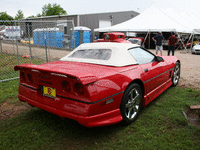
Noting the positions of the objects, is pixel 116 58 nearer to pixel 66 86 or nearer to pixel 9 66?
pixel 66 86

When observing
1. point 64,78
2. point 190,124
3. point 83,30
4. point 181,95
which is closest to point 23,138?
point 64,78

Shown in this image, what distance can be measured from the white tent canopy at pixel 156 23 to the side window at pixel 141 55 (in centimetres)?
1427

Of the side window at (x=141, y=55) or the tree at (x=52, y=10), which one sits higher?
the tree at (x=52, y=10)

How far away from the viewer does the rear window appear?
3.23 meters

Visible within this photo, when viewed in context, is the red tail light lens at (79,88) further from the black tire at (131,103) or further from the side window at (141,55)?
the side window at (141,55)

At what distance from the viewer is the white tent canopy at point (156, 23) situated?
17.2m

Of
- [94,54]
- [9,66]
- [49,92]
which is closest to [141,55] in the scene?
[94,54]

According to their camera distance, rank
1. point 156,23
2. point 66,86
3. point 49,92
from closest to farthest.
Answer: point 66,86
point 49,92
point 156,23

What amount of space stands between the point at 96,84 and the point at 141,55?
5.56 feet

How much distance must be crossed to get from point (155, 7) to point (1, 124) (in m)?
20.7

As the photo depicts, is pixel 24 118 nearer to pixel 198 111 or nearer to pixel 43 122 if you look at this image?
pixel 43 122

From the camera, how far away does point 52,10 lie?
69.9 metres

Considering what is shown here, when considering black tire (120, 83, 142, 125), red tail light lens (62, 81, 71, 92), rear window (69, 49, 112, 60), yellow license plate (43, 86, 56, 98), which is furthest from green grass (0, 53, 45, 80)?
black tire (120, 83, 142, 125)

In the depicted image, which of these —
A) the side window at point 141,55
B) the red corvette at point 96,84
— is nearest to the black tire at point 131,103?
the red corvette at point 96,84
